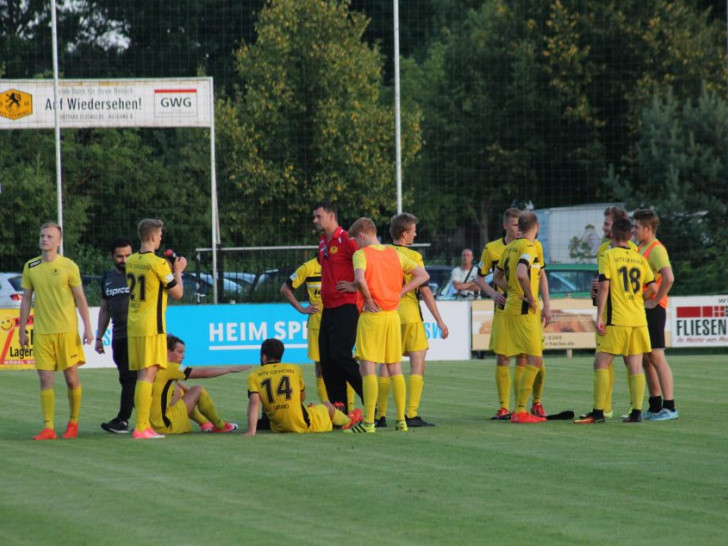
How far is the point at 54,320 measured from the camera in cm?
1165

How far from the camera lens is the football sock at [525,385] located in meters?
12.5

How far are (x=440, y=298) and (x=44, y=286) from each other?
14.9 meters

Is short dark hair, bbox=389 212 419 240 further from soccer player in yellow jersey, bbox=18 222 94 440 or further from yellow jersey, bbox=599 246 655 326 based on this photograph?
soccer player in yellow jersey, bbox=18 222 94 440

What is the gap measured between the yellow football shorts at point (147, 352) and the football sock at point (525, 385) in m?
3.40

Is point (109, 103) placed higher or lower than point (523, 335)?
higher

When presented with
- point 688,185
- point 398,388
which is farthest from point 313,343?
point 688,185

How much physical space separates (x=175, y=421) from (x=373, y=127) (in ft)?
83.3

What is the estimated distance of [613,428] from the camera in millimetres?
11961

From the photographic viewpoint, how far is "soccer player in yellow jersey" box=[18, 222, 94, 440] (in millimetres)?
11641

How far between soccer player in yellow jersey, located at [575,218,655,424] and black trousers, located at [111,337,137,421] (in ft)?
13.8

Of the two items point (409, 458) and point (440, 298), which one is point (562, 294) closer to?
point (440, 298)

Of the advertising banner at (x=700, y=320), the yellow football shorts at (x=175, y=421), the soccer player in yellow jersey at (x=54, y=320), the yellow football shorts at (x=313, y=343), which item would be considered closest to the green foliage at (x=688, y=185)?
the advertising banner at (x=700, y=320)

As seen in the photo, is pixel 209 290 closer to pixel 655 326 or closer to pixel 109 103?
pixel 109 103

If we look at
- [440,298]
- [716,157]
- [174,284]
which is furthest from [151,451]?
[716,157]
